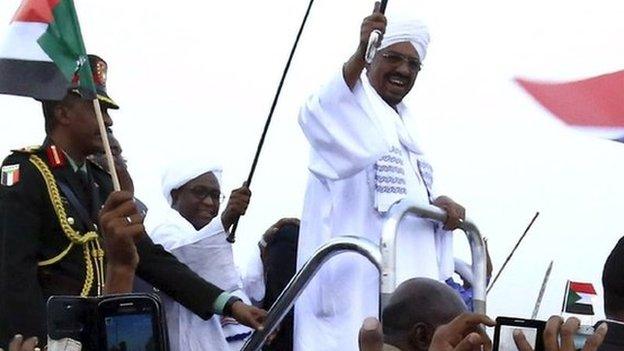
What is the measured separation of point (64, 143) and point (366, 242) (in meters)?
1.20

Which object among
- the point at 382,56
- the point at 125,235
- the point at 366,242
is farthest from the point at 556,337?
the point at 382,56

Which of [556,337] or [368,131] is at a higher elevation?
[368,131]

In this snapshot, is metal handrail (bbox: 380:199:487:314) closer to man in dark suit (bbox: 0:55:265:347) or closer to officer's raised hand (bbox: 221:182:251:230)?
man in dark suit (bbox: 0:55:265:347)

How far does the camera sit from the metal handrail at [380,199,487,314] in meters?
3.93

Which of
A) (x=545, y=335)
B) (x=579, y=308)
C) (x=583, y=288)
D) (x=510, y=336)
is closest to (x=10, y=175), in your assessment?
(x=510, y=336)

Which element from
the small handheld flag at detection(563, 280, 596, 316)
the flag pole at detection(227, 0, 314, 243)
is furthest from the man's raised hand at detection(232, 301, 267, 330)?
the small handheld flag at detection(563, 280, 596, 316)

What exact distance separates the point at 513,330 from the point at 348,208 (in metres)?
2.50

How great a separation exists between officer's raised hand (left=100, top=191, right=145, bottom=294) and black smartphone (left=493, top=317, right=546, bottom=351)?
1.09 meters

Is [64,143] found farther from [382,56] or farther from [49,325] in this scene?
[49,325]

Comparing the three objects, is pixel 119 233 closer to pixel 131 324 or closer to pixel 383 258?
pixel 131 324

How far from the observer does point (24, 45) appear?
13.8 feet

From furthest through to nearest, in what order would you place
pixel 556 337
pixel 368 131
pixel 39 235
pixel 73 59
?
pixel 368 131 < pixel 39 235 < pixel 73 59 < pixel 556 337

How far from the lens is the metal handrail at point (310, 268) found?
4098 mm

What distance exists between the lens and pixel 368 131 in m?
5.10
